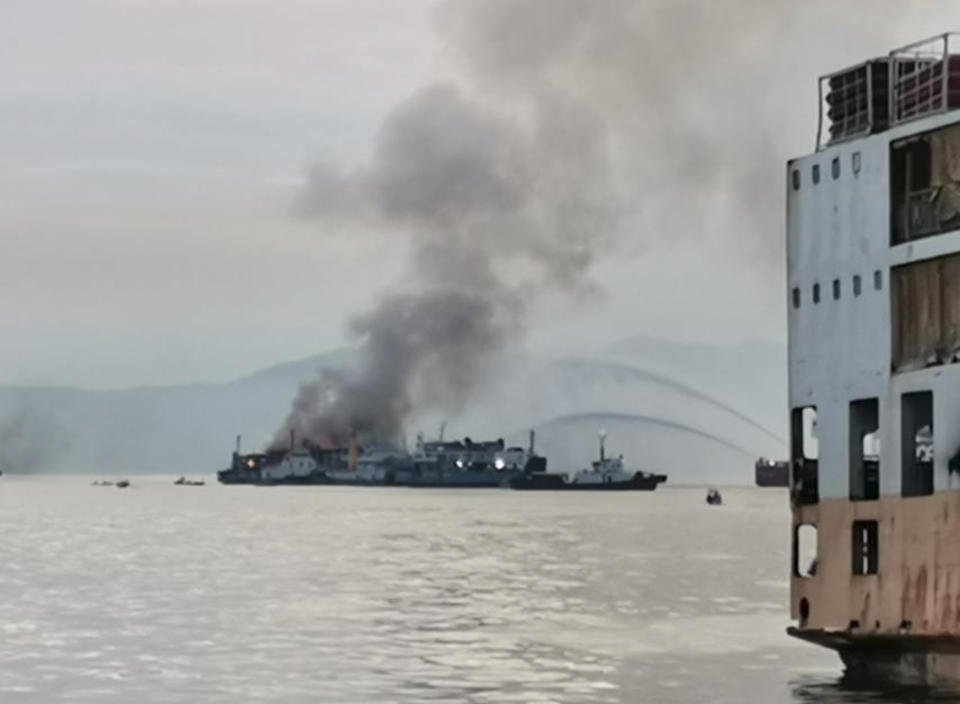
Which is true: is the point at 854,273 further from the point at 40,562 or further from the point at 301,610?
the point at 40,562

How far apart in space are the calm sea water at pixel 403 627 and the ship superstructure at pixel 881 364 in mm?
2031

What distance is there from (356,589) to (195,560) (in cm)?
3069

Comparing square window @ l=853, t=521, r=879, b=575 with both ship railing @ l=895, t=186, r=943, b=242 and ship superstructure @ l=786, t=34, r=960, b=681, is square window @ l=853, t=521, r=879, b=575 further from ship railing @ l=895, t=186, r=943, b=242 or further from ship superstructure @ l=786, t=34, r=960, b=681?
ship railing @ l=895, t=186, r=943, b=242

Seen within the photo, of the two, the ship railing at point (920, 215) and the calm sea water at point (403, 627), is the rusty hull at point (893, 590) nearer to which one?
the calm sea water at point (403, 627)

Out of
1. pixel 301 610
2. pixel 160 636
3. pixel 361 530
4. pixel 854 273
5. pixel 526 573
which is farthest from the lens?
pixel 361 530

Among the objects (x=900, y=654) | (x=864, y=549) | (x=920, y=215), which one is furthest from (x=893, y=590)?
(x=920, y=215)

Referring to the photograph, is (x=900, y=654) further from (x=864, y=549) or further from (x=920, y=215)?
(x=920, y=215)

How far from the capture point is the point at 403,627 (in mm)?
64812

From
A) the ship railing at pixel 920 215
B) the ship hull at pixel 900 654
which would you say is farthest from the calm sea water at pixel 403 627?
the ship railing at pixel 920 215

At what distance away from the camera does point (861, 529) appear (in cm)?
4066

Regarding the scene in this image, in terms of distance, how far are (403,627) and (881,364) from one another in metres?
28.2

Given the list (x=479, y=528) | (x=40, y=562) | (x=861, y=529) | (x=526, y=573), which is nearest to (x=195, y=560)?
(x=40, y=562)

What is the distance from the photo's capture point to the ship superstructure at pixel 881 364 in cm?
3778

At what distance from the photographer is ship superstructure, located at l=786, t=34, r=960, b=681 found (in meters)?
37.8
